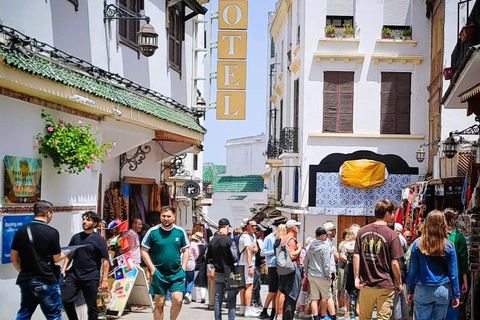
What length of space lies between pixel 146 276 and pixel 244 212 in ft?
138

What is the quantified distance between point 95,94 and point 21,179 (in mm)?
2169

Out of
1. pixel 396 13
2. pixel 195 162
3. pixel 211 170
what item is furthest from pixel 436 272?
pixel 211 170

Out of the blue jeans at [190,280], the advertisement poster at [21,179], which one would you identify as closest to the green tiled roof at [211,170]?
the blue jeans at [190,280]

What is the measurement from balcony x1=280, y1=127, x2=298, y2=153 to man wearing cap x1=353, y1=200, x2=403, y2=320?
22.9 meters

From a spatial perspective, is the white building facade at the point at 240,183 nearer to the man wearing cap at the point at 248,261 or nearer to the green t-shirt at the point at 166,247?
the man wearing cap at the point at 248,261

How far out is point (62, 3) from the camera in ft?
45.6

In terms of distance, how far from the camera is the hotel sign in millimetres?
23609

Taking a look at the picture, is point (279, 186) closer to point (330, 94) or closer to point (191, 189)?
point (330, 94)

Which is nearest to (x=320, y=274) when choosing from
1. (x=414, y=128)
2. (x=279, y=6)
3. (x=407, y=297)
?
(x=407, y=297)

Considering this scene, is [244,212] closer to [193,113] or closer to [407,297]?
[193,113]

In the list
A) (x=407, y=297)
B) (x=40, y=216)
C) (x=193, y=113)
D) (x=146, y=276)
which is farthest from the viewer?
(x=193, y=113)

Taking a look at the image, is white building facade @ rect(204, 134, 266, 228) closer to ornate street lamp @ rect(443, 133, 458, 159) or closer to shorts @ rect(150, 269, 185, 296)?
ornate street lamp @ rect(443, 133, 458, 159)

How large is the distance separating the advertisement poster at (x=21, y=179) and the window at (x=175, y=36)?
395 inches

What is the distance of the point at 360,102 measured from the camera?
1256 inches
